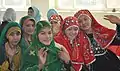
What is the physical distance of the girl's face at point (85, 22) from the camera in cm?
288

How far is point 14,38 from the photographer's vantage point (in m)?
2.68

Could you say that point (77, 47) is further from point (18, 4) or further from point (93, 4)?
point (93, 4)

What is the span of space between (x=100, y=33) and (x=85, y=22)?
23 centimetres

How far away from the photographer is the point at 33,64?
2.41 m

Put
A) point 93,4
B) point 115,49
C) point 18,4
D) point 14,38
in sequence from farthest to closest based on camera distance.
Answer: point 93,4 → point 18,4 → point 115,49 → point 14,38

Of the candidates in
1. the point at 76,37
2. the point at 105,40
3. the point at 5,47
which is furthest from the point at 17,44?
the point at 105,40

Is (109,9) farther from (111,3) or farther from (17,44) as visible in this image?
(17,44)

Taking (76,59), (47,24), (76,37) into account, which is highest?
(47,24)

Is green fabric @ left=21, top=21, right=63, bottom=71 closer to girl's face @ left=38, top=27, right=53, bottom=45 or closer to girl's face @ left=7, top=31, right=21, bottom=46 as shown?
girl's face @ left=38, top=27, right=53, bottom=45

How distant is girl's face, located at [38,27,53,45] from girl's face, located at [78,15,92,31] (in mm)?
565

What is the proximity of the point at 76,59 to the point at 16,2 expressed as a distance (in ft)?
9.37

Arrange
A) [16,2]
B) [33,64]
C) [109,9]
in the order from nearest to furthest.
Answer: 1. [33,64]
2. [16,2]
3. [109,9]

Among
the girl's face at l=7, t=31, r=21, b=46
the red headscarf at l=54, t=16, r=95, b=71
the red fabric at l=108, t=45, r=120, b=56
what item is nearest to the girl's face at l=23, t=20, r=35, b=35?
the girl's face at l=7, t=31, r=21, b=46

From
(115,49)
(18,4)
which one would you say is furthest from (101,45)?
(18,4)
